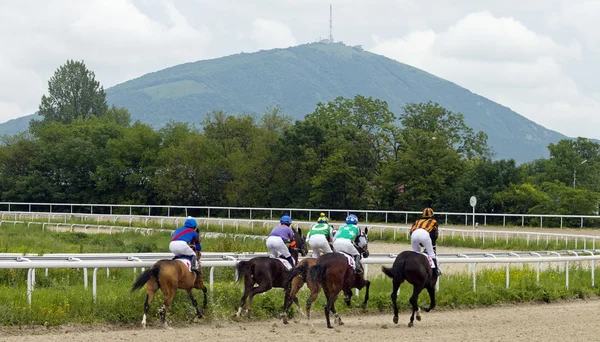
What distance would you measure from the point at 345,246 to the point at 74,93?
250ft

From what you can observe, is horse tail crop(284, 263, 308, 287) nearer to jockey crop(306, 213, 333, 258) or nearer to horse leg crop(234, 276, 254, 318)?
horse leg crop(234, 276, 254, 318)

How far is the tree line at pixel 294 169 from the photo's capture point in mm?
40156

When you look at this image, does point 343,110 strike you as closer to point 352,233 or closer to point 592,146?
point 592,146

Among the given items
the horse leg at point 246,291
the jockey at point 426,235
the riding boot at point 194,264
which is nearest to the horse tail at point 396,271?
the jockey at point 426,235

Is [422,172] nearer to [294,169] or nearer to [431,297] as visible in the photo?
[294,169]

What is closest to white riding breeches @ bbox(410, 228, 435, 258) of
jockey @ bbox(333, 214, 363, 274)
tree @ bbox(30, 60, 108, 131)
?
jockey @ bbox(333, 214, 363, 274)

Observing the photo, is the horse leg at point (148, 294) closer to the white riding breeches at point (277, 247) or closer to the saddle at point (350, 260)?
the white riding breeches at point (277, 247)

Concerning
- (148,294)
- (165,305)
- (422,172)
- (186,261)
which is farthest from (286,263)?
(422,172)

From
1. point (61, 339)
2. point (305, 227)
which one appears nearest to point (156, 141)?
point (305, 227)

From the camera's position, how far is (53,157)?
2090 inches

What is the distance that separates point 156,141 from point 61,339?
44137 mm

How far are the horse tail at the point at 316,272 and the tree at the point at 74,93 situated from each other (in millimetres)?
74959

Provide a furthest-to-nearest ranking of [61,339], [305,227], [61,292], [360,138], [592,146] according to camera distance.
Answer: [592,146] → [360,138] → [305,227] → [61,292] → [61,339]

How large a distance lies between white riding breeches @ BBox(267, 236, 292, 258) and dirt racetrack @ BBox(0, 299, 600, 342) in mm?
1061
